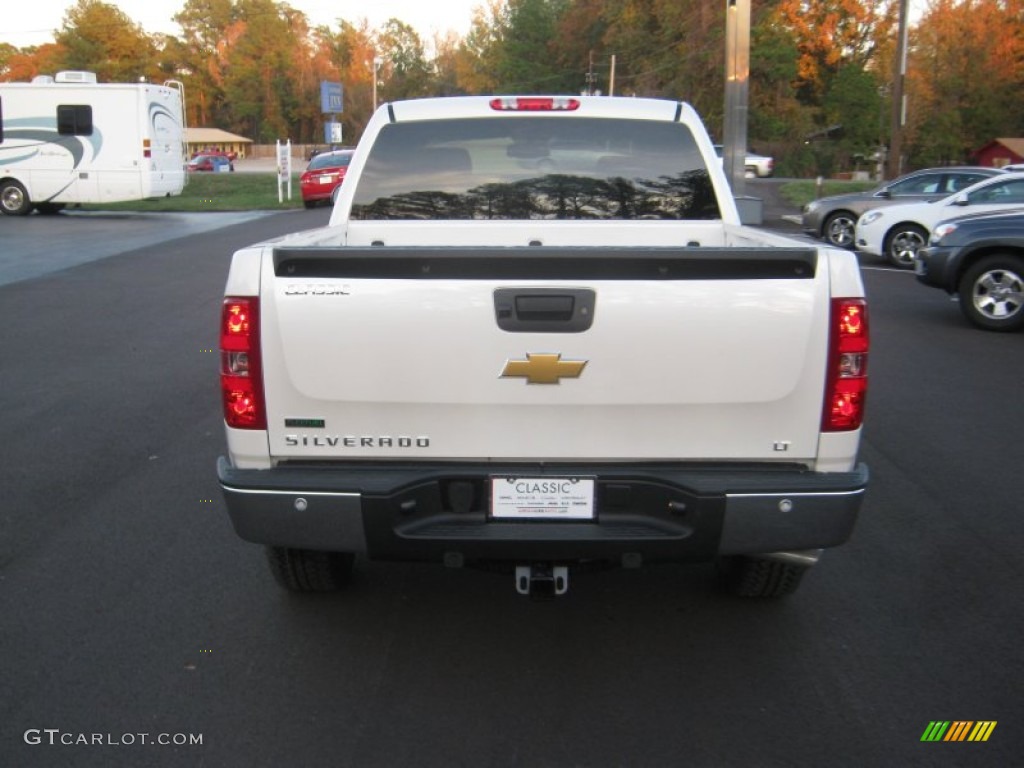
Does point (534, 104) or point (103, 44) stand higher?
point (103, 44)

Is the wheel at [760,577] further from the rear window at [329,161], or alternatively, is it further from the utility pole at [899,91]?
the rear window at [329,161]

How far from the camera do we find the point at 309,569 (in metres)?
4.34

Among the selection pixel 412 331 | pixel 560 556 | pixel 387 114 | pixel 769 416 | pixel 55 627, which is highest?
pixel 387 114

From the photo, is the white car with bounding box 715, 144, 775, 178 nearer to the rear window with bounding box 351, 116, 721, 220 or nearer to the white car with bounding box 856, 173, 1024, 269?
the white car with bounding box 856, 173, 1024, 269

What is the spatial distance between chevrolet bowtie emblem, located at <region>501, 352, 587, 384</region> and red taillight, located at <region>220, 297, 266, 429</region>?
82cm

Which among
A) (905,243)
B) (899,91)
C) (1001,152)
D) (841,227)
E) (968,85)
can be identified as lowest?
(905,243)

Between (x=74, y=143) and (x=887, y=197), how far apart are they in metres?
20.0

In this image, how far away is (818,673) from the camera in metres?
3.87

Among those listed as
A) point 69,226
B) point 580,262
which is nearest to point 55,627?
point 580,262

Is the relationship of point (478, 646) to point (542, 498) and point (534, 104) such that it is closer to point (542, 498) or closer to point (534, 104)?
point (542, 498)

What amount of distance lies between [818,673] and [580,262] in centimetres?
178

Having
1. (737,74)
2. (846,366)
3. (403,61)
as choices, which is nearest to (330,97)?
(737,74)

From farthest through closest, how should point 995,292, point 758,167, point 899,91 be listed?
1. point 758,167
2. point 899,91
3. point 995,292

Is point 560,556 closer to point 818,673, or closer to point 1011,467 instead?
point 818,673
